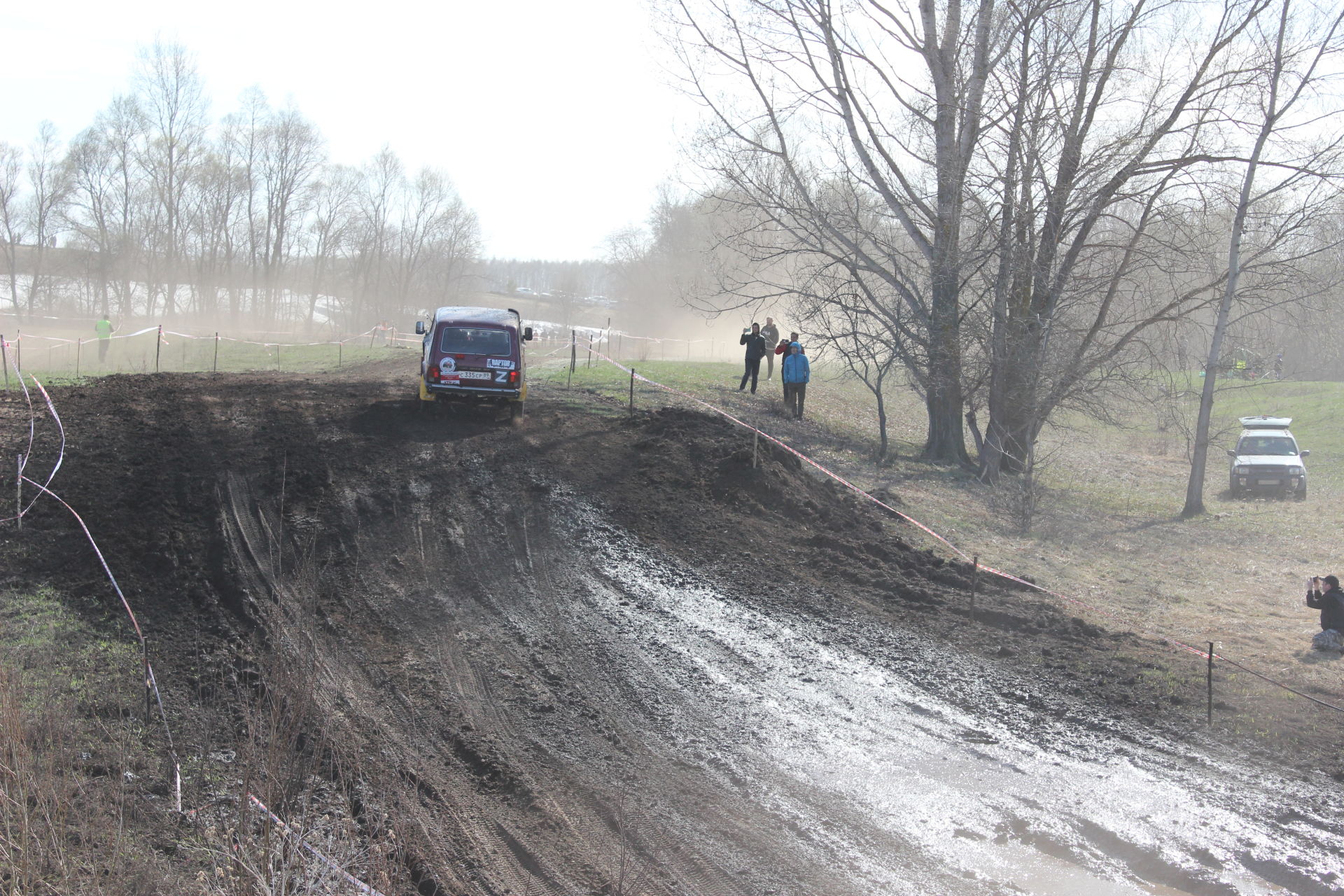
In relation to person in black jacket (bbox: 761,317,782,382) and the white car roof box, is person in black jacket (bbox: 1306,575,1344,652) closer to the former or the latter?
person in black jacket (bbox: 761,317,782,382)

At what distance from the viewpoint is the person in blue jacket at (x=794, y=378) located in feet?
69.5

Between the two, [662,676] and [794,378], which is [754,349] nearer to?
[794,378]

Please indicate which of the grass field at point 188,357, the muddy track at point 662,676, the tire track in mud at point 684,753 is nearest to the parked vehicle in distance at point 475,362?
the muddy track at point 662,676

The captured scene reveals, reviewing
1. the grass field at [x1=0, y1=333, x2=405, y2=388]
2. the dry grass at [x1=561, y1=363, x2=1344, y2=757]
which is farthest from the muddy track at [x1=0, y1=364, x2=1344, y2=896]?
the grass field at [x1=0, y1=333, x2=405, y2=388]

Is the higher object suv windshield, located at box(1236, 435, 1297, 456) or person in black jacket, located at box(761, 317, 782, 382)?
person in black jacket, located at box(761, 317, 782, 382)

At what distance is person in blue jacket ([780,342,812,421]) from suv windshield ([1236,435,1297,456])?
1375 centimetres

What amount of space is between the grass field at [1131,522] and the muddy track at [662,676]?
1539mm

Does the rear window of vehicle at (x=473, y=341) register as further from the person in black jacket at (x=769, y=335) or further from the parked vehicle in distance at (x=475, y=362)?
the person in black jacket at (x=769, y=335)

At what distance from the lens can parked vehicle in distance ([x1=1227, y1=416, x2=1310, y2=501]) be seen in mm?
24672

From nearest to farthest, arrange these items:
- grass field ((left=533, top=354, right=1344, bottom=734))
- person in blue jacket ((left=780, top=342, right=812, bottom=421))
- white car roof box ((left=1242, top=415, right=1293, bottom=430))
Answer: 1. grass field ((left=533, top=354, right=1344, bottom=734))
2. person in blue jacket ((left=780, top=342, right=812, bottom=421))
3. white car roof box ((left=1242, top=415, right=1293, bottom=430))

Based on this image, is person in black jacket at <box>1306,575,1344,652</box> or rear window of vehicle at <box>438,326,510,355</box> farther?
rear window of vehicle at <box>438,326,510,355</box>

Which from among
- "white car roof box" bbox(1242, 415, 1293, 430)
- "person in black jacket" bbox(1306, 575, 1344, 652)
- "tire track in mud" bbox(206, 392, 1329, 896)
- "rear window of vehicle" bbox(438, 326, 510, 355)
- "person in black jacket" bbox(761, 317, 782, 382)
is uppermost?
"person in black jacket" bbox(761, 317, 782, 382)

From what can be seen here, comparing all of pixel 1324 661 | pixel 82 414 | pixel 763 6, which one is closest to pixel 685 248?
pixel 763 6

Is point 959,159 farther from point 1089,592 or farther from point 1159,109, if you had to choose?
point 1089,592
